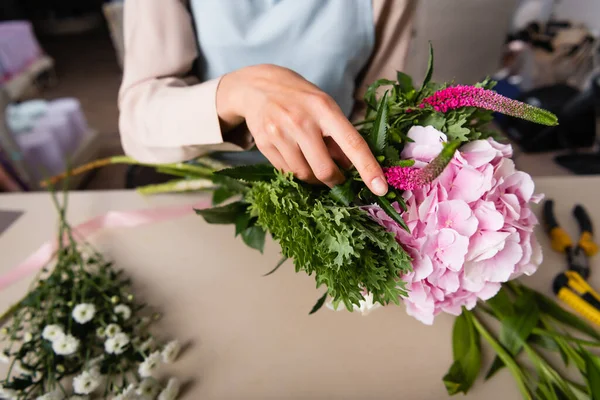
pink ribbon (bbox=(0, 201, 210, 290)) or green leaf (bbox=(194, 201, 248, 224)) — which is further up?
green leaf (bbox=(194, 201, 248, 224))

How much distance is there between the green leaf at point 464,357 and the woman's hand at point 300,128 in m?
0.26

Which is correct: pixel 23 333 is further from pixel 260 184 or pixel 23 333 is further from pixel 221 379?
pixel 260 184

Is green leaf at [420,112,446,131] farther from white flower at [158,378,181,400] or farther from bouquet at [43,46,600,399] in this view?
white flower at [158,378,181,400]

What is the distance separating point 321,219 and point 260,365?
24cm

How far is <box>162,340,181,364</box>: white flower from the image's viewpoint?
0.45m

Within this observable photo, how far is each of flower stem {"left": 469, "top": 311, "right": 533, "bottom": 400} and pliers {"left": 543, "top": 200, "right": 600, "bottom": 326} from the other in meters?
0.13

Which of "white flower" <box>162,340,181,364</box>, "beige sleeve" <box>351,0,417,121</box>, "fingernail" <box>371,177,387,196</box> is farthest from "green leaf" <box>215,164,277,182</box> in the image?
"beige sleeve" <box>351,0,417,121</box>

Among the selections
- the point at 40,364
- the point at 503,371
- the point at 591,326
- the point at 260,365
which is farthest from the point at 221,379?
the point at 591,326

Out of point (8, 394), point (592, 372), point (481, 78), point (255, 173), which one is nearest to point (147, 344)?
point (8, 394)

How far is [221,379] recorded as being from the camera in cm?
44

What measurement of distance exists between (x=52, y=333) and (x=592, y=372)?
617mm

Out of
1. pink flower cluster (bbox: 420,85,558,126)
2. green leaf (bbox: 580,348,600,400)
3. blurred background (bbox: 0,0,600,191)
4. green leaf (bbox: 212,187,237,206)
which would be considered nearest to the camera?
pink flower cluster (bbox: 420,85,558,126)

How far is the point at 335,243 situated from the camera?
32 centimetres

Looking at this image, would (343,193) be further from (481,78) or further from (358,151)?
(481,78)
